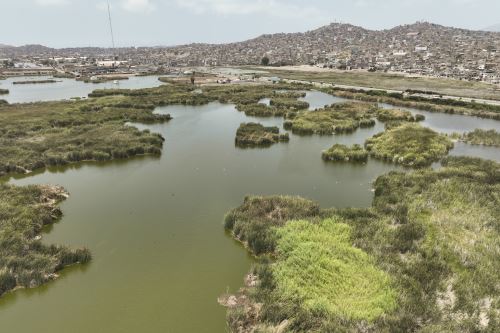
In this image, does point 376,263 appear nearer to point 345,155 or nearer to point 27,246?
point 27,246

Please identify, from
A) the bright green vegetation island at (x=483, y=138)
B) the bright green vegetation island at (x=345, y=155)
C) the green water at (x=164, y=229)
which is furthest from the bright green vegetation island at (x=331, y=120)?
the bright green vegetation island at (x=483, y=138)

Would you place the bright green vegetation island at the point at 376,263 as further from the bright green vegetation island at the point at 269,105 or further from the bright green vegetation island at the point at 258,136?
the bright green vegetation island at the point at 269,105

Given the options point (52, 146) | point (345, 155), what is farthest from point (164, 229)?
point (52, 146)

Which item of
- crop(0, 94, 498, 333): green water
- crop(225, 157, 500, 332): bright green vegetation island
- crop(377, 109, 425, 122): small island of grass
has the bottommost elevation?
crop(0, 94, 498, 333): green water

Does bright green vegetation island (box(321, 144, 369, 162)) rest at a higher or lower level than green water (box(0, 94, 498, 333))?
higher

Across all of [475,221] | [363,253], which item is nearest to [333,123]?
[475,221]

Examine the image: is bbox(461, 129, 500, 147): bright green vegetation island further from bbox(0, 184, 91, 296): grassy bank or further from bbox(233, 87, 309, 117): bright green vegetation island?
bbox(0, 184, 91, 296): grassy bank

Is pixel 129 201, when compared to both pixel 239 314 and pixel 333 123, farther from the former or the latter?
pixel 333 123

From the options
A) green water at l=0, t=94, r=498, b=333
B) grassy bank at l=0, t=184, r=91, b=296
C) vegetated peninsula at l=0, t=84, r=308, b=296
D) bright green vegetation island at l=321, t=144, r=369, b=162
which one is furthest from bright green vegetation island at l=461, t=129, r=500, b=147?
grassy bank at l=0, t=184, r=91, b=296
